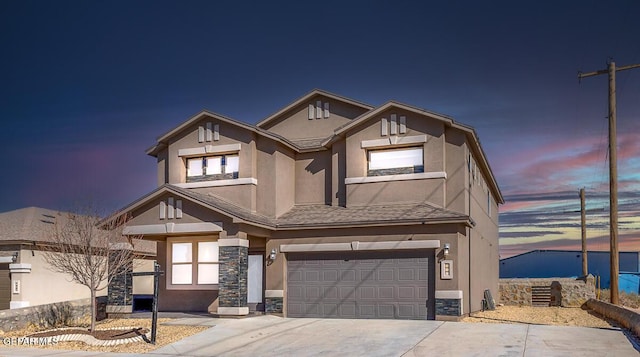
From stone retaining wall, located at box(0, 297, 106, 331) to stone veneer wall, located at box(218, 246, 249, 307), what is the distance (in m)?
5.66

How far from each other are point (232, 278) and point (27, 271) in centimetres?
1060

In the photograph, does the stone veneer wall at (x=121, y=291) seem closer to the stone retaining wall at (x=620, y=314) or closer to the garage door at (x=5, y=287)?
the garage door at (x=5, y=287)

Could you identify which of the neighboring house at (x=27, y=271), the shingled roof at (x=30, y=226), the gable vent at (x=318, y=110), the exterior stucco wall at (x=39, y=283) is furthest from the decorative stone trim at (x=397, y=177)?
the exterior stucco wall at (x=39, y=283)

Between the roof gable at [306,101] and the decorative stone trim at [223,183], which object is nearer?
the decorative stone trim at [223,183]

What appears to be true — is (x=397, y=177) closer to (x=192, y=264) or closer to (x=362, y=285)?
(x=362, y=285)

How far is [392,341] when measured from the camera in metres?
16.9

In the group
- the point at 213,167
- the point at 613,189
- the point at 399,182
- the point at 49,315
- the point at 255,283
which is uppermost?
the point at 213,167

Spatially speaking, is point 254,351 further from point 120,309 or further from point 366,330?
point 120,309

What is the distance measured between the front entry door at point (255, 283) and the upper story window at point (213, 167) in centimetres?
352

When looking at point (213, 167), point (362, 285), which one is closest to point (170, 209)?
point (213, 167)

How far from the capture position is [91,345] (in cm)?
1769

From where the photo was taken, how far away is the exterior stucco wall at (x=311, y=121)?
91.4 ft

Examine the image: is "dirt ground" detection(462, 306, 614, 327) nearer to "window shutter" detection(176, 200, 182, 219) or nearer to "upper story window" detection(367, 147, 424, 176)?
"upper story window" detection(367, 147, 424, 176)

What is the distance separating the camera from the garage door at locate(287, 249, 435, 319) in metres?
21.9
